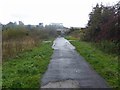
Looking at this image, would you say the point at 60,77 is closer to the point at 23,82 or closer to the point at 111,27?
the point at 23,82

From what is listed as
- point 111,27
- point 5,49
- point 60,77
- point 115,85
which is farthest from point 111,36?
point 115,85

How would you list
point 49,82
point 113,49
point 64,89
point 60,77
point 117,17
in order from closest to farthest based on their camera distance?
point 64,89 < point 49,82 < point 60,77 < point 117,17 < point 113,49

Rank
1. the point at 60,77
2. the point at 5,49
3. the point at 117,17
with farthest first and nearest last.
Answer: the point at 5,49 < the point at 117,17 < the point at 60,77

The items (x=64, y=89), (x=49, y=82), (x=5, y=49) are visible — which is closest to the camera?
(x=64, y=89)

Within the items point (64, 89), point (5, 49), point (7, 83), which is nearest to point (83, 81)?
point (64, 89)

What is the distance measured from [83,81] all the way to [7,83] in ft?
9.61

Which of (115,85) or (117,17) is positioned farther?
(117,17)

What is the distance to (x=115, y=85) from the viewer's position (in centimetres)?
1098

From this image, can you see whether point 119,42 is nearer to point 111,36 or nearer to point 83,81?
point 111,36

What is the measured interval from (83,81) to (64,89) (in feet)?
6.20

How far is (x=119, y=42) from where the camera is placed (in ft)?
76.5

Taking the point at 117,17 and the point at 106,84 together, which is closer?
the point at 106,84

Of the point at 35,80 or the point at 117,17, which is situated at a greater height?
the point at 117,17

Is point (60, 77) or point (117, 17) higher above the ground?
point (117, 17)
